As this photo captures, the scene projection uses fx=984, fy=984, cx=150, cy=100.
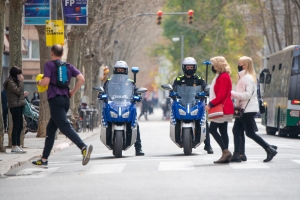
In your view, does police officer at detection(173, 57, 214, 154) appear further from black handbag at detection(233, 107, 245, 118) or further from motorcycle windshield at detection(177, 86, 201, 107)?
black handbag at detection(233, 107, 245, 118)

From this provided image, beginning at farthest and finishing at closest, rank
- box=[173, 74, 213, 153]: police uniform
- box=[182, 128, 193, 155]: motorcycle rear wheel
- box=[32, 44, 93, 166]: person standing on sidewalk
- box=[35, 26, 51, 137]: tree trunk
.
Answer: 1. box=[35, 26, 51, 137]: tree trunk
2. box=[173, 74, 213, 153]: police uniform
3. box=[182, 128, 193, 155]: motorcycle rear wheel
4. box=[32, 44, 93, 166]: person standing on sidewalk

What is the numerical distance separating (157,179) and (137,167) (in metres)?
2.44

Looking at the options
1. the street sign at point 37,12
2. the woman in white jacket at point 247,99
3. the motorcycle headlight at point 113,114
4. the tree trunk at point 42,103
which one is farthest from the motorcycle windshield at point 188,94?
the tree trunk at point 42,103

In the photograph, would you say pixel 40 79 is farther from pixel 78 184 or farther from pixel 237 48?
pixel 237 48

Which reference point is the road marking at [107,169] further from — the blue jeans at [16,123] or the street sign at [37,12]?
the street sign at [37,12]

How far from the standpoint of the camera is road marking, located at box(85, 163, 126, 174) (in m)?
14.3

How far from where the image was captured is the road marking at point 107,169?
14270 mm

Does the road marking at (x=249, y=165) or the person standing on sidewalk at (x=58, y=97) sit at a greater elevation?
the person standing on sidewalk at (x=58, y=97)

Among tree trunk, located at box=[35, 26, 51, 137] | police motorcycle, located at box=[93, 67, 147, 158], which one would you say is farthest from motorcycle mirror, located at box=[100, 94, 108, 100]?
tree trunk, located at box=[35, 26, 51, 137]

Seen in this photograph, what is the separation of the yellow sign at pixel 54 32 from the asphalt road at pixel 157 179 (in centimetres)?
645

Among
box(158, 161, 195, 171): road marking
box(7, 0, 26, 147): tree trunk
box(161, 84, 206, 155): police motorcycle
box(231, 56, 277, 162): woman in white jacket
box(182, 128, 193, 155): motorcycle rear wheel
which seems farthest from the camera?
box(7, 0, 26, 147): tree trunk

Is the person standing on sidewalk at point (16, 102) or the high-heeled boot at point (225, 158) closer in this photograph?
the high-heeled boot at point (225, 158)

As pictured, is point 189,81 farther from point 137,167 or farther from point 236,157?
point 137,167

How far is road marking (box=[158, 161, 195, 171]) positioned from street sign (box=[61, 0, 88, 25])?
41.3 feet
